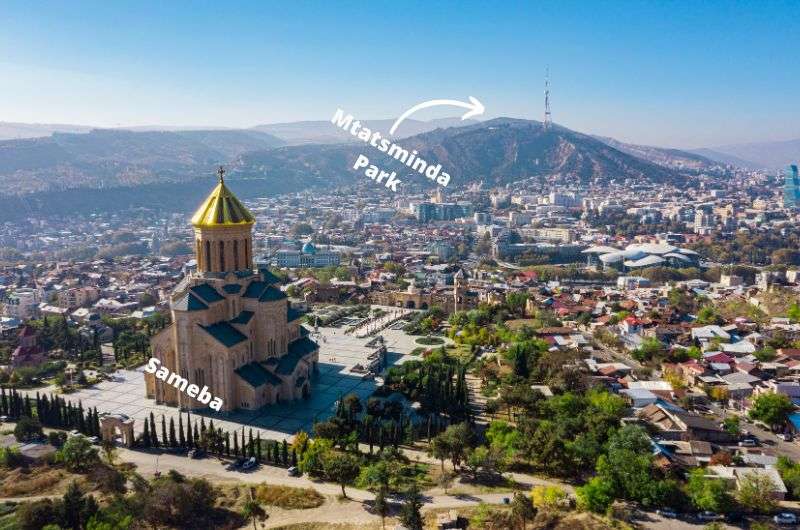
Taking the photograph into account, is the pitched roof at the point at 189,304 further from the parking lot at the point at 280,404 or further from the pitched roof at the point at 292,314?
the pitched roof at the point at 292,314

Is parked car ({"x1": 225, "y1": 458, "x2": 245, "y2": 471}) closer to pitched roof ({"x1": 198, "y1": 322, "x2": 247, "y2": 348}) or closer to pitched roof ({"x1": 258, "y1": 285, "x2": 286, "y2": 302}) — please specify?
pitched roof ({"x1": 198, "y1": 322, "x2": 247, "y2": 348})

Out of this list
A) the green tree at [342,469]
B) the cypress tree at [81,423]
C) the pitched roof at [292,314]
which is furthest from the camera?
the pitched roof at [292,314]

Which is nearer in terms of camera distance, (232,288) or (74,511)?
(74,511)

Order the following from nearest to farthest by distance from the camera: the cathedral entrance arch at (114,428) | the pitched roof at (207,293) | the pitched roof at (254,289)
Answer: the cathedral entrance arch at (114,428), the pitched roof at (207,293), the pitched roof at (254,289)

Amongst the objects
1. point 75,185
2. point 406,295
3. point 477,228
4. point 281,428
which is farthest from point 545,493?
point 75,185

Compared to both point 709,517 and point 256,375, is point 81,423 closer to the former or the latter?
point 256,375

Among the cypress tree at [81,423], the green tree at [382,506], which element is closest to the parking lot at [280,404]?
the cypress tree at [81,423]

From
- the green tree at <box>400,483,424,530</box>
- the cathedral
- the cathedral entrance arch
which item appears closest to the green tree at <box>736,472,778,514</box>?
the green tree at <box>400,483,424,530</box>

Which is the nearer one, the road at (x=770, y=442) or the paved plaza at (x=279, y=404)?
the road at (x=770, y=442)

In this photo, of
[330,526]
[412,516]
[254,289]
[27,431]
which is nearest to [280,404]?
[254,289]
